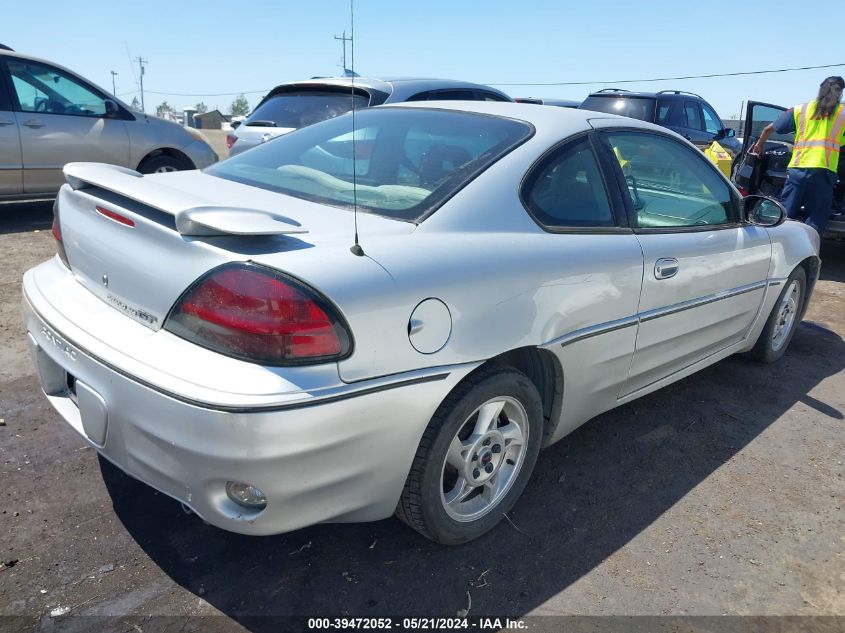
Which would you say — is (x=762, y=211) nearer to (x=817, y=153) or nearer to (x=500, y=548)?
(x=500, y=548)

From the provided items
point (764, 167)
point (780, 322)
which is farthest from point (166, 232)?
point (764, 167)

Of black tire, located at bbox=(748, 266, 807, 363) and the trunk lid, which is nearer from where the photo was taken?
the trunk lid

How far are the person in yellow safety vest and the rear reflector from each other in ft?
19.3

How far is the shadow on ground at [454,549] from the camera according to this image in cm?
219

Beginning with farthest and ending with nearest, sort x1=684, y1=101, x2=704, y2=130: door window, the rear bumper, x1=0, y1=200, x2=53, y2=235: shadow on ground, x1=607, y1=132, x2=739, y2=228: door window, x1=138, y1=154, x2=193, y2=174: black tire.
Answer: x1=684, y1=101, x2=704, y2=130: door window < x1=138, y1=154, x2=193, y2=174: black tire < x1=0, y1=200, x2=53, y2=235: shadow on ground < x1=607, y1=132, x2=739, y2=228: door window < the rear bumper

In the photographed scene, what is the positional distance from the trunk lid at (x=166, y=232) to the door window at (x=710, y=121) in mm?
10559

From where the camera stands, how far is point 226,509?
1.92 m

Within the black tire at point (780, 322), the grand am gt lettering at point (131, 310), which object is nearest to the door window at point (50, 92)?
the grand am gt lettering at point (131, 310)

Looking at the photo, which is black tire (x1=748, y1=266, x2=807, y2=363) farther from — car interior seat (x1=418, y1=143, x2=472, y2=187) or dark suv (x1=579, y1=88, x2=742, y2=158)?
dark suv (x1=579, y1=88, x2=742, y2=158)

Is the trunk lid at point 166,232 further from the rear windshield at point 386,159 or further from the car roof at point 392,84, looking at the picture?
the car roof at point 392,84

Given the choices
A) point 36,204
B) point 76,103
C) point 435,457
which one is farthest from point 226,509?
point 36,204

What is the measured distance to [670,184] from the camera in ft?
11.4

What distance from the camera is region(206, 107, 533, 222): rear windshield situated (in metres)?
2.44

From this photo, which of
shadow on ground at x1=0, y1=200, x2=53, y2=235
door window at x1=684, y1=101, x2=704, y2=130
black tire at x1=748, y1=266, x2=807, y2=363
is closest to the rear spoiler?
black tire at x1=748, y1=266, x2=807, y2=363
